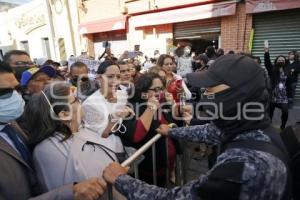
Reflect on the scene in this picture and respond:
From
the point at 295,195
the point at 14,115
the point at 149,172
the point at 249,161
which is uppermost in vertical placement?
the point at 14,115

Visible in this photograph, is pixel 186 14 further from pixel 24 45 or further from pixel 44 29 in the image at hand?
pixel 24 45

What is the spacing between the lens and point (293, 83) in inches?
253

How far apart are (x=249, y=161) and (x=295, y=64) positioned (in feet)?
20.8

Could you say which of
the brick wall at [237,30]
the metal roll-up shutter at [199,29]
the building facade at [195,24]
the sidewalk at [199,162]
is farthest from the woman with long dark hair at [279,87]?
the metal roll-up shutter at [199,29]

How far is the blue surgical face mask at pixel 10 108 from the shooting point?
1575 mm

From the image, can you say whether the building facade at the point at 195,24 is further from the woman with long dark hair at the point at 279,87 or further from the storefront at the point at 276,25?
the woman with long dark hair at the point at 279,87

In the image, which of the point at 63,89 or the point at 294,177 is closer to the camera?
the point at 294,177

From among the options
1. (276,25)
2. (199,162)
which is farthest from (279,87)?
(276,25)

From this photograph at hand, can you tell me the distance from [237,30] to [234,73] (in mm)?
8363

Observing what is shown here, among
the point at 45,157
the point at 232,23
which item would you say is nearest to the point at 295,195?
the point at 45,157

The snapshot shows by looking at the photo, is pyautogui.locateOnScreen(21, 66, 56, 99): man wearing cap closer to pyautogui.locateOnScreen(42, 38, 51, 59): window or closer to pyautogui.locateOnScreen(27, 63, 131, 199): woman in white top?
pyautogui.locateOnScreen(27, 63, 131, 199): woman in white top

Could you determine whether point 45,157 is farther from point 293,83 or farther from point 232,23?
point 232,23

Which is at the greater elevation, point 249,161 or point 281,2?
point 281,2

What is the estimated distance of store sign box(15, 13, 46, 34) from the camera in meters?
18.5
